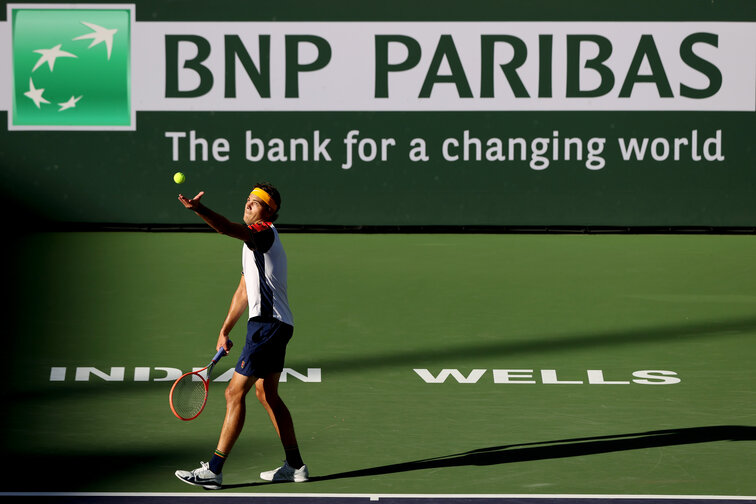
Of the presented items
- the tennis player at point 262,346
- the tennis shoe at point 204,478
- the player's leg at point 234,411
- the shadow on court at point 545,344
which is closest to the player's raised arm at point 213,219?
the tennis player at point 262,346

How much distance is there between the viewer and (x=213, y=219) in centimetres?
730

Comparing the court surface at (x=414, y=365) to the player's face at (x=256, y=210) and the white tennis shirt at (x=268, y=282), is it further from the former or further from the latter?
the player's face at (x=256, y=210)

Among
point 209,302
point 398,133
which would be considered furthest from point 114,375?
point 398,133

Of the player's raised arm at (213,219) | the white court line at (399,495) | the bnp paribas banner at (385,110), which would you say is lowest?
the white court line at (399,495)

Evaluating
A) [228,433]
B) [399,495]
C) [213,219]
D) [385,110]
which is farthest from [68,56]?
[399,495]

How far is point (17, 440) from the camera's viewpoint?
914 centimetres

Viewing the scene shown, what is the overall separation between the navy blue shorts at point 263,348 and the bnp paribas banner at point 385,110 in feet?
30.0

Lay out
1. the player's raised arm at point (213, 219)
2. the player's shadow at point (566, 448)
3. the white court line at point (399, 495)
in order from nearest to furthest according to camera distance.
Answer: the player's raised arm at point (213, 219), the white court line at point (399, 495), the player's shadow at point (566, 448)

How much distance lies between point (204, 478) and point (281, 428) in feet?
1.65

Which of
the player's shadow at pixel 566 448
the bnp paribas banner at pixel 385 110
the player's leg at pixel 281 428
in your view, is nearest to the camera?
the player's leg at pixel 281 428

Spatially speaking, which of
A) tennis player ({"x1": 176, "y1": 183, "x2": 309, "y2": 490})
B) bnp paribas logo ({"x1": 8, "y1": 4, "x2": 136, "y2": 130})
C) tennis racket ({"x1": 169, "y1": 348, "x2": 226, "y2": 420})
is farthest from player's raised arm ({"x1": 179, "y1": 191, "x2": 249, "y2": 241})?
bnp paribas logo ({"x1": 8, "y1": 4, "x2": 136, "y2": 130})

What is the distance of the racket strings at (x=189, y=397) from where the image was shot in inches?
334

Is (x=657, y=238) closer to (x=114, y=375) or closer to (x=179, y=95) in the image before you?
(x=179, y=95)

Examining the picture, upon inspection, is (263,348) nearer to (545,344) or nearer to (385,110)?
(545,344)
